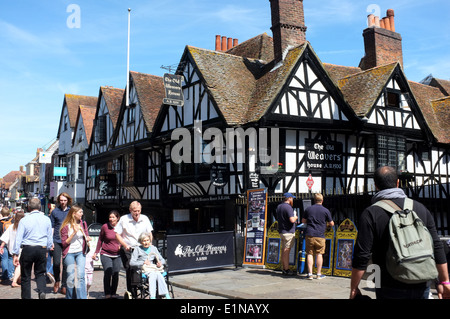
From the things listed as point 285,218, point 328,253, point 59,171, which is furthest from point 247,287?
point 59,171

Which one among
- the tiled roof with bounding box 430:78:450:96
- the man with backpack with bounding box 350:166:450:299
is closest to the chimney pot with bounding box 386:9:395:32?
the tiled roof with bounding box 430:78:450:96

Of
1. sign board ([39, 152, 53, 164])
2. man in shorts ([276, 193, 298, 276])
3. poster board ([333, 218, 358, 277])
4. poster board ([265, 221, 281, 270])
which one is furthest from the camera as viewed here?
sign board ([39, 152, 53, 164])

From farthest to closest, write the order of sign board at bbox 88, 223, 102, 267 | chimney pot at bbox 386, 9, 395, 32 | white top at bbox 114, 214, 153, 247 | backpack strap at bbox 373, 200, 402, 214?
chimney pot at bbox 386, 9, 395, 32, sign board at bbox 88, 223, 102, 267, white top at bbox 114, 214, 153, 247, backpack strap at bbox 373, 200, 402, 214

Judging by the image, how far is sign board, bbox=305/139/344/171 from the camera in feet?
56.6

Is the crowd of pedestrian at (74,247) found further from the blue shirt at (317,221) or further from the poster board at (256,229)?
the poster board at (256,229)

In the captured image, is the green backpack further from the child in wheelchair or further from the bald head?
the child in wheelchair

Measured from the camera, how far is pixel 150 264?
7.30 meters

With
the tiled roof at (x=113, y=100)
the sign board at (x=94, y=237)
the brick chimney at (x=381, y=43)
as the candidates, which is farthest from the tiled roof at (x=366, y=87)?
the tiled roof at (x=113, y=100)

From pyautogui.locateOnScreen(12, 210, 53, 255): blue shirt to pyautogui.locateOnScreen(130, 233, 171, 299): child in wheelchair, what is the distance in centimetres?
157

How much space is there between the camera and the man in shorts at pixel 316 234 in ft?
32.1

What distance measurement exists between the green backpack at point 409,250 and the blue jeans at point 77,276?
195 inches

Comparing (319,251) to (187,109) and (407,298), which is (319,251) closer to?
(407,298)

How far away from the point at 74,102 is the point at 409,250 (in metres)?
34.8

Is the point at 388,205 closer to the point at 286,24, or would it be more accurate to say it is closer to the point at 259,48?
the point at 286,24
